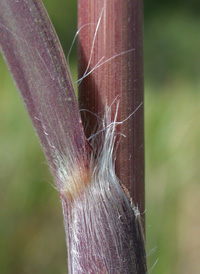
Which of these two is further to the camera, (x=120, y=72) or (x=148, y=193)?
(x=148, y=193)

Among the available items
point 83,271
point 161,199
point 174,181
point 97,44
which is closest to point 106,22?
point 97,44

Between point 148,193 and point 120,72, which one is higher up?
point 120,72

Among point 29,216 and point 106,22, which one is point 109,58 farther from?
point 29,216

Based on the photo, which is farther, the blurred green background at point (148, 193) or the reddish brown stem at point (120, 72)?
the blurred green background at point (148, 193)

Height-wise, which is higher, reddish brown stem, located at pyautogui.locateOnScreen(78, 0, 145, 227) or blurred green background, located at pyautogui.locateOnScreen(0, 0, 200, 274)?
reddish brown stem, located at pyautogui.locateOnScreen(78, 0, 145, 227)

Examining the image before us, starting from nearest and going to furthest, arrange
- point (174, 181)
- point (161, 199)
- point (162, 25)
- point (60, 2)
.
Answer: point (161, 199), point (174, 181), point (60, 2), point (162, 25)
